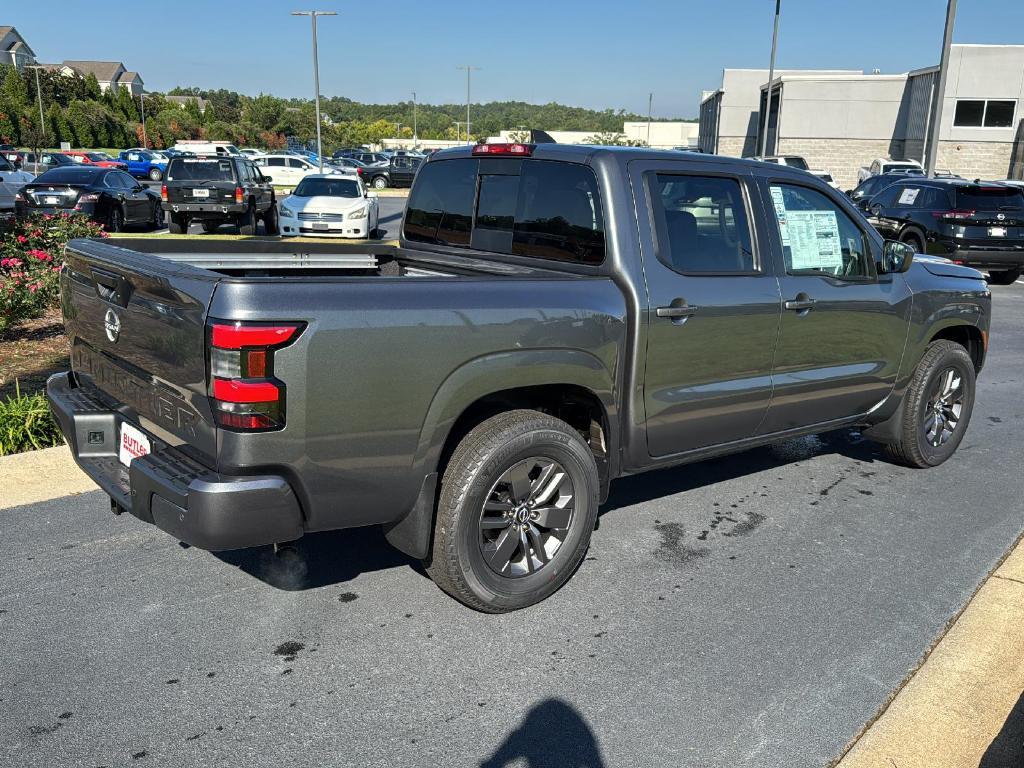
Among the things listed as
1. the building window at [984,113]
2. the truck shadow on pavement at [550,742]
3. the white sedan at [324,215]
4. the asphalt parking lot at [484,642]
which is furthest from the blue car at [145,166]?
the truck shadow on pavement at [550,742]

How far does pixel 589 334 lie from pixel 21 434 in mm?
3973

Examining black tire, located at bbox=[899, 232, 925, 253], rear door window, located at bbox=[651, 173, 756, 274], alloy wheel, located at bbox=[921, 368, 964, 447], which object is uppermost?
rear door window, located at bbox=[651, 173, 756, 274]

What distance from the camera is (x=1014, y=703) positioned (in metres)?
3.21

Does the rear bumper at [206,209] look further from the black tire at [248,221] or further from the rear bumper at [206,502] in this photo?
the rear bumper at [206,502]

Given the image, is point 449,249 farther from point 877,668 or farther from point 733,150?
point 733,150

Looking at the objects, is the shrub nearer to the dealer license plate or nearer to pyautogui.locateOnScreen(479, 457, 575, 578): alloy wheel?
the dealer license plate

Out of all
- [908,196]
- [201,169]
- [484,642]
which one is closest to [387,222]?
[201,169]

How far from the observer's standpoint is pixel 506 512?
3.77 metres

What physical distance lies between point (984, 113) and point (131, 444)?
2181 inches

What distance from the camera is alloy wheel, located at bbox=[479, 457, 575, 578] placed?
3727 millimetres

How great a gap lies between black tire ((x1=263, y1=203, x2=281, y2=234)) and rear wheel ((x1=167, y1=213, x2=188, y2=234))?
2082 mm

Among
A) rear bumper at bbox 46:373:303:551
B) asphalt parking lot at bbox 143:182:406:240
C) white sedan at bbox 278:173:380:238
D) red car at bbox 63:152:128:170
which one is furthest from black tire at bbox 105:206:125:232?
red car at bbox 63:152:128:170

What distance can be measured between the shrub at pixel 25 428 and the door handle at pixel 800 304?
4501mm

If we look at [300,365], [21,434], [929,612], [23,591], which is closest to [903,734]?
[929,612]
